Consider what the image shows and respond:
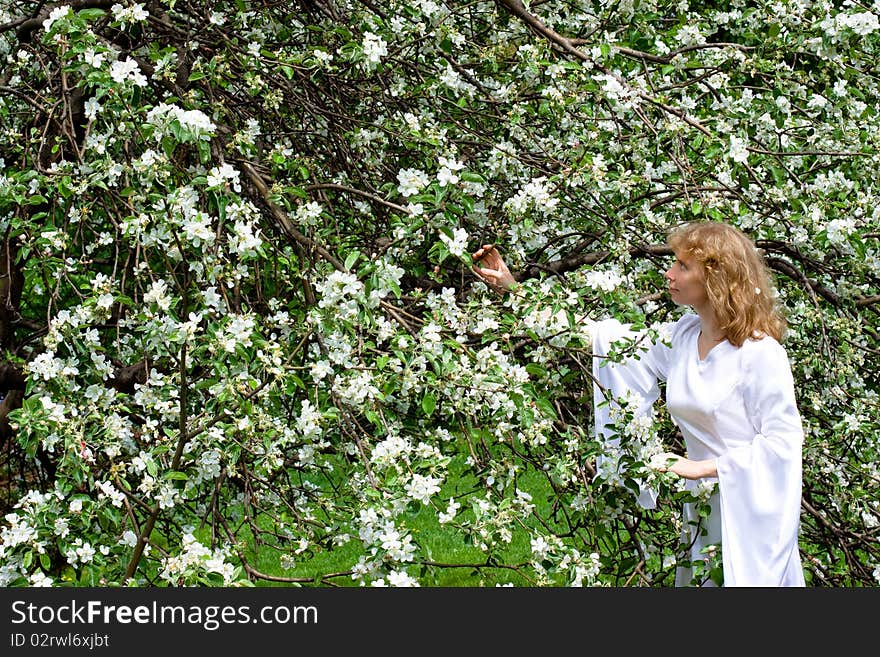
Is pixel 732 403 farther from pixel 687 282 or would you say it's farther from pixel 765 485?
pixel 687 282

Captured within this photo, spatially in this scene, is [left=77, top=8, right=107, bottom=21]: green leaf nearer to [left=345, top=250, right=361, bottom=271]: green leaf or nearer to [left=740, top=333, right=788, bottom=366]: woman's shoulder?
[left=345, top=250, right=361, bottom=271]: green leaf

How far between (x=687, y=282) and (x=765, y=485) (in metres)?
0.64

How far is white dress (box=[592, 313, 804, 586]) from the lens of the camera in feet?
10.1

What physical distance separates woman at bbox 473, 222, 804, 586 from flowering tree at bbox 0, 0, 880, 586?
0.42 ft

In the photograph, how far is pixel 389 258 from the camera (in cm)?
314

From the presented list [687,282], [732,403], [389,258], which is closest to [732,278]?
[687,282]

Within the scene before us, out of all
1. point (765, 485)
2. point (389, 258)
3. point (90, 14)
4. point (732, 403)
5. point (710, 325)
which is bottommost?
point (765, 485)

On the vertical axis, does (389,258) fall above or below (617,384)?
above

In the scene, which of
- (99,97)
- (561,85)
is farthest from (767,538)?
(99,97)

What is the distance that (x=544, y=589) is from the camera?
2.65 m

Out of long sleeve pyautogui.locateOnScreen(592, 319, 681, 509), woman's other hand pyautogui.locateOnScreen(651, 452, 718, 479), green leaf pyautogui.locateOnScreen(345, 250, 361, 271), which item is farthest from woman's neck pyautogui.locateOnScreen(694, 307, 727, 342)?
green leaf pyautogui.locateOnScreen(345, 250, 361, 271)

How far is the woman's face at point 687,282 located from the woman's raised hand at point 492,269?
1.61 feet

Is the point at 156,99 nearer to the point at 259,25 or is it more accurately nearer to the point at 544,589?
the point at 259,25

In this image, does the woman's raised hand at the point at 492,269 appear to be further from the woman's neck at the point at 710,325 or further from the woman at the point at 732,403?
the woman's neck at the point at 710,325
